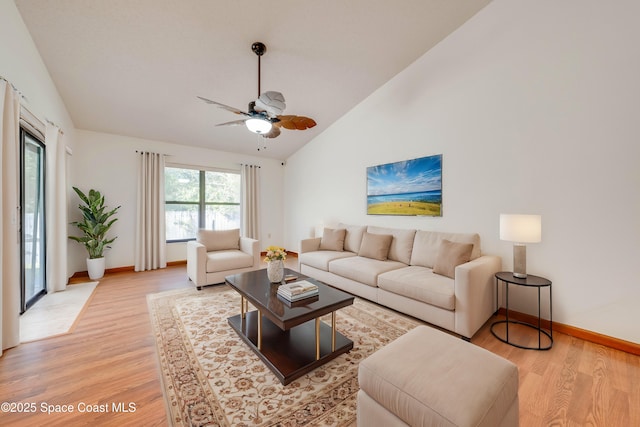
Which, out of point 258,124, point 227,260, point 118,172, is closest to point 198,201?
point 118,172

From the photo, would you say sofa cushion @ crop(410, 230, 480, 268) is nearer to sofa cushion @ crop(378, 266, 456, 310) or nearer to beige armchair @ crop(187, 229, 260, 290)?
sofa cushion @ crop(378, 266, 456, 310)

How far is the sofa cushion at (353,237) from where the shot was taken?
3.88 m

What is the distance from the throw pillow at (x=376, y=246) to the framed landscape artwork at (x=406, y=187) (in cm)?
50

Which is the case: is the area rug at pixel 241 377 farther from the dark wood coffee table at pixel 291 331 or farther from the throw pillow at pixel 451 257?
the throw pillow at pixel 451 257

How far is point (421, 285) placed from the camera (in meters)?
2.38

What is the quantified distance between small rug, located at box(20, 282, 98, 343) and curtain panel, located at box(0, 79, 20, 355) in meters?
0.22

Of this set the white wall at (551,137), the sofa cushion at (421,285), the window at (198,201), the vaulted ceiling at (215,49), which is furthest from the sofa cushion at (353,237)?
the window at (198,201)

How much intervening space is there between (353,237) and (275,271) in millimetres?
1913

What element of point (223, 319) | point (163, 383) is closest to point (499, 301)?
point (223, 319)

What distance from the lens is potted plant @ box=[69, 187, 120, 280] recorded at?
387cm

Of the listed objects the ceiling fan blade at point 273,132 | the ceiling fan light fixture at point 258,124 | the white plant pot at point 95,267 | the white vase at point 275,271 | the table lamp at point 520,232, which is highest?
the ceiling fan blade at point 273,132

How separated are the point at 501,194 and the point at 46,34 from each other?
487 cm

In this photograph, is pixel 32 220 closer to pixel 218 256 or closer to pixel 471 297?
pixel 218 256

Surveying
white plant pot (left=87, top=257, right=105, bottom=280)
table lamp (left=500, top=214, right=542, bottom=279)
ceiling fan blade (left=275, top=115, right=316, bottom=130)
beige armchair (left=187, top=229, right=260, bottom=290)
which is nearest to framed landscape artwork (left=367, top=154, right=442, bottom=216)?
table lamp (left=500, top=214, right=542, bottom=279)
